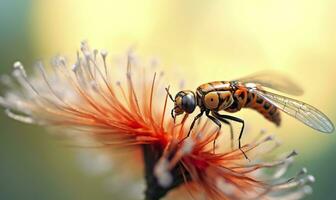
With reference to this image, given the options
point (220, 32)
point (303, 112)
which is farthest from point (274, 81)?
point (220, 32)

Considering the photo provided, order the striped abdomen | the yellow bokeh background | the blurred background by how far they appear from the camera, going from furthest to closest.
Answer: the yellow bokeh background, the blurred background, the striped abdomen

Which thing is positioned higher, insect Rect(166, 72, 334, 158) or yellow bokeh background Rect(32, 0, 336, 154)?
insect Rect(166, 72, 334, 158)

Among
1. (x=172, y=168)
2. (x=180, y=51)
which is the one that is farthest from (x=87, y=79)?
(x=180, y=51)

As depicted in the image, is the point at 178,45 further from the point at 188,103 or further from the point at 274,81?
the point at 188,103

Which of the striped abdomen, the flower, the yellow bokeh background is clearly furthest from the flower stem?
the yellow bokeh background

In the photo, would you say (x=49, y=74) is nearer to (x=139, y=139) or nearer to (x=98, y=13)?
(x=139, y=139)

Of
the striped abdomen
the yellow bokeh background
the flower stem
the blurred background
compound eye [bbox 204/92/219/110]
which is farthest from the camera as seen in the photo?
the yellow bokeh background

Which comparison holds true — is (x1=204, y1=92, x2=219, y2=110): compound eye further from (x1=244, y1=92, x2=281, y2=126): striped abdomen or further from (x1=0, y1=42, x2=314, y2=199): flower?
(x1=244, y1=92, x2=281, y2=126): striped abdomen

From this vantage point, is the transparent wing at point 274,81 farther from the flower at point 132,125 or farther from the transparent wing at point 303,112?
the flower at point 132,125
